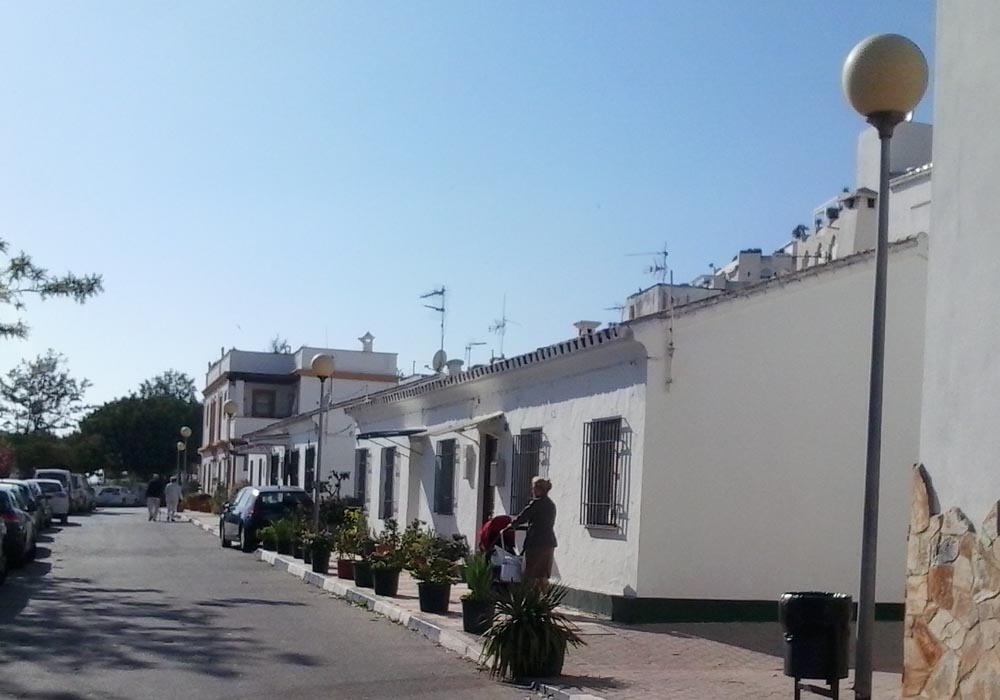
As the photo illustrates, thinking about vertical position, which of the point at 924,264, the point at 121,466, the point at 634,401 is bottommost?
the point at 121,466

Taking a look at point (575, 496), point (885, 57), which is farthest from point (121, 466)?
point (885, 57)

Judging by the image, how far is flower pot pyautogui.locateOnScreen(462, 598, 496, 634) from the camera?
506 inches

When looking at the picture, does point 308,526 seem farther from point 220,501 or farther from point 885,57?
point 220,501

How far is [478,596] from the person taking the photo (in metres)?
12.9

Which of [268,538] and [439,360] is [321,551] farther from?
[439,360]

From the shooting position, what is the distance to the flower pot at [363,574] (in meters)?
17.7

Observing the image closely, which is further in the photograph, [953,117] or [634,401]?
[634,401]

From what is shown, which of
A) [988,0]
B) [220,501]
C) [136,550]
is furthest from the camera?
[220,501]

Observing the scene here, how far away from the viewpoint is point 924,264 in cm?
1498

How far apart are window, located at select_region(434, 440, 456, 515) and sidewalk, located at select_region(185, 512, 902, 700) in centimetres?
540

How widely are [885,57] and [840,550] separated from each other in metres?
7.81

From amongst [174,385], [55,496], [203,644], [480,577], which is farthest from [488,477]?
[174,385]

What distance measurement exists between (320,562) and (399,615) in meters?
6.19

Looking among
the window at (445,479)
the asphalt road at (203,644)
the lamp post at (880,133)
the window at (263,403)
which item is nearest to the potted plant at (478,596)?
the asphalt road at (203,644)
